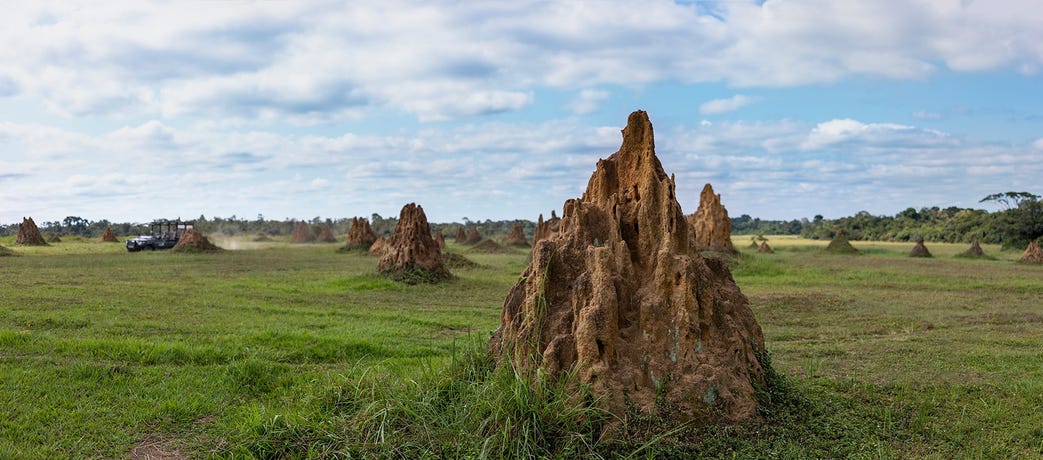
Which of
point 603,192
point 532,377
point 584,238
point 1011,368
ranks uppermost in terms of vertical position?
point 603,192

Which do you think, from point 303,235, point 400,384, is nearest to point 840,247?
point 303,235

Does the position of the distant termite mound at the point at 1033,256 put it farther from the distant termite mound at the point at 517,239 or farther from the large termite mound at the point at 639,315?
the large termite mound at the point at 639,315

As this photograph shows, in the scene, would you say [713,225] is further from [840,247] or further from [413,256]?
[413,256]

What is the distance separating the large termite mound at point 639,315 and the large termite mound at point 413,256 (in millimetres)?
13206

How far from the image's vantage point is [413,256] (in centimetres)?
2006

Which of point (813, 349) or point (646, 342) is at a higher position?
point (646, 342)

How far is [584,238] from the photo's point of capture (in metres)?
6.56

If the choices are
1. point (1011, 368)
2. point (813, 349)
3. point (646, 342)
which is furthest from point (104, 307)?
point (1011, 368)

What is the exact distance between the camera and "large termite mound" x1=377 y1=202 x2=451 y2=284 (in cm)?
1970

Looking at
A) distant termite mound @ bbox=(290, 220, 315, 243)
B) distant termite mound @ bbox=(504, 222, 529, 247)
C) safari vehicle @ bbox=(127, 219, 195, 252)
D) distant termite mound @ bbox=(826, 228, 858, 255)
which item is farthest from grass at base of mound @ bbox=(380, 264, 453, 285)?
distant termite mound @ bbox=(290, 220, 315, 243)

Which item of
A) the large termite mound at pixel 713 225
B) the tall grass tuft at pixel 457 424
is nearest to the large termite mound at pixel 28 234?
the large termite mound at pixel 713 225

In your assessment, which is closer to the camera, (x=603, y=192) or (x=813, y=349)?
(x=603, y=192)

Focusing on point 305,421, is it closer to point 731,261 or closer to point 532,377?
point 532,377

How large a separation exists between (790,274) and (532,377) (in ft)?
65.1
